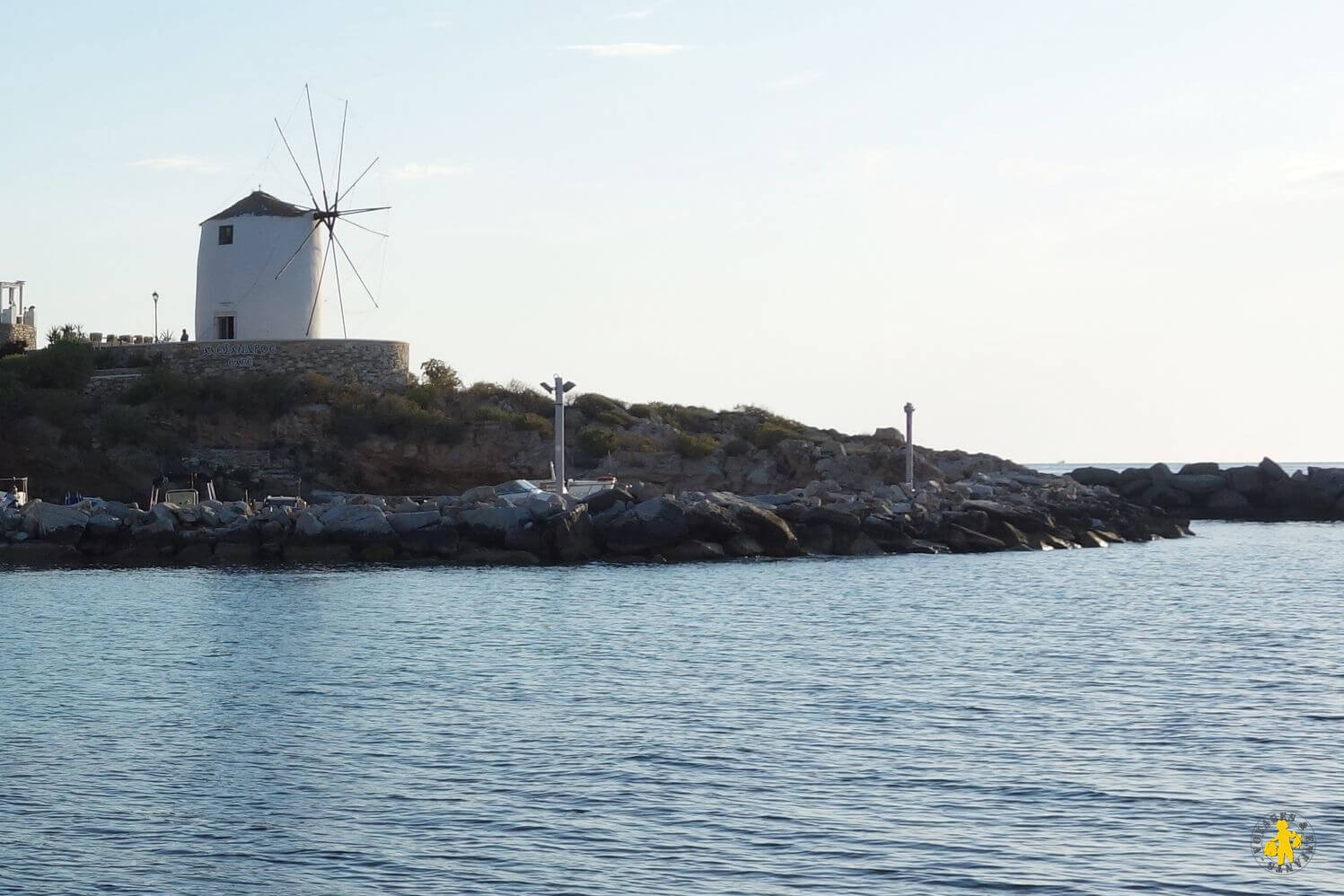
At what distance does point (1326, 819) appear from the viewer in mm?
11766

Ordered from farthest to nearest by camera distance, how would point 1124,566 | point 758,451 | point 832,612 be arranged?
point 758,451 → point 1124,566 → point 832,612

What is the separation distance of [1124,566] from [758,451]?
1873cm

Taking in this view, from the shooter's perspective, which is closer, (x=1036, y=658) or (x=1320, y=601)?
(x=1036, y=658)

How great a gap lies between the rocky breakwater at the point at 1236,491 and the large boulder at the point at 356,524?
3749cm

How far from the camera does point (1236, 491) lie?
216 feet

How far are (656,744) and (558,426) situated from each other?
997 inches

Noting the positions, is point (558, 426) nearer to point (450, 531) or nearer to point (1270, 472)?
point (450, 531)

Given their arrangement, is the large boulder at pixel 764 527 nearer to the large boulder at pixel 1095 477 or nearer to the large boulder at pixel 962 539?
the large boulder at pixel 962 539

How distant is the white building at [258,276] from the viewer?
2324 inches

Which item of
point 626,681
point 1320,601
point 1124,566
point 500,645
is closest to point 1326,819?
point 626,681

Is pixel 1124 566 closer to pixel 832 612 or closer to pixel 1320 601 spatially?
pixel 1320 601

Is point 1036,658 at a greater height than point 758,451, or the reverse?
point 758,451

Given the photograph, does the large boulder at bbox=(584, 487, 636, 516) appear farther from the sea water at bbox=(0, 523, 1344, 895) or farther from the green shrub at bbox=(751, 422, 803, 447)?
the green shrub at bbox=(751, 422, 803, 447)

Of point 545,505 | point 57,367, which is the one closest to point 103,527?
point 545,505
